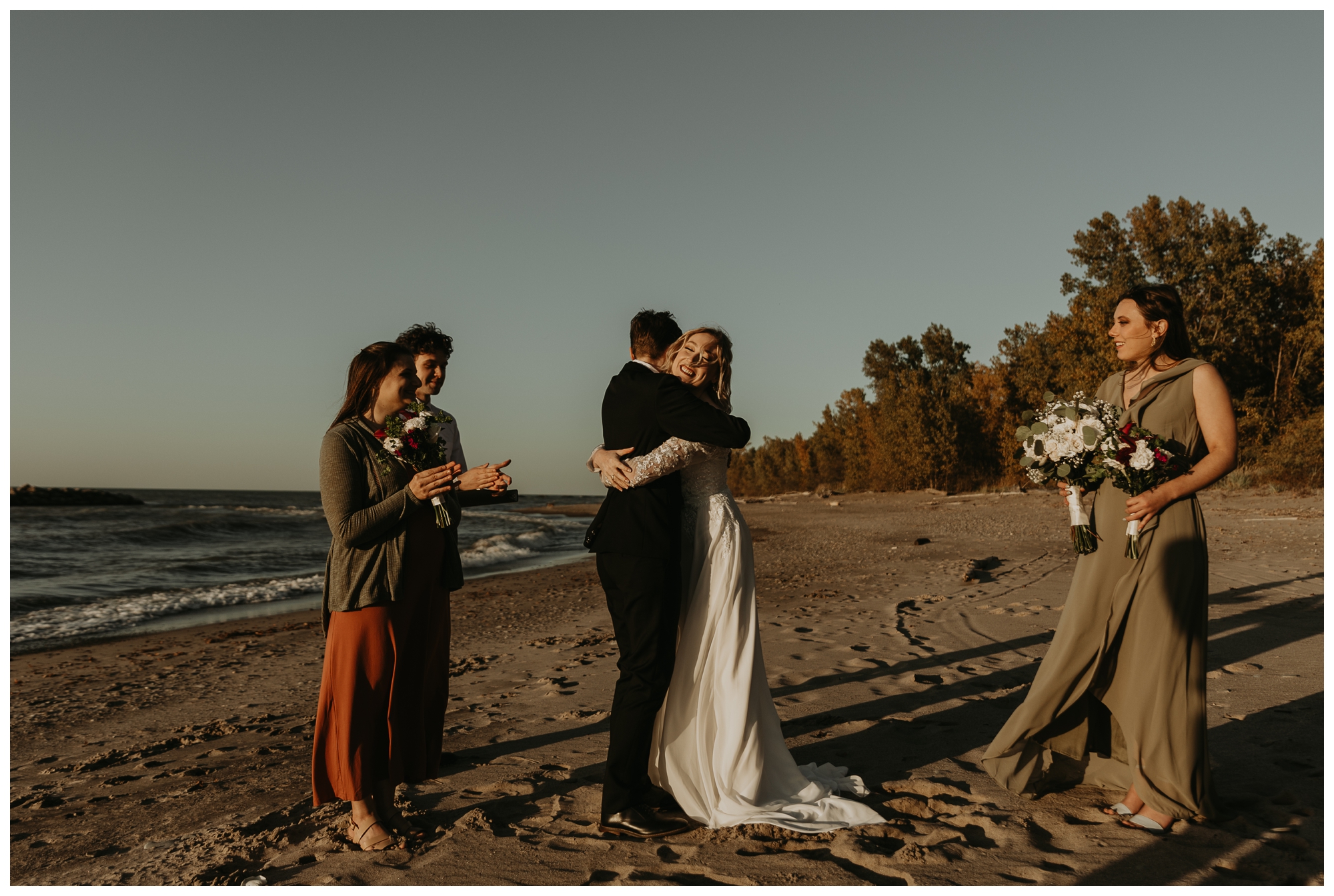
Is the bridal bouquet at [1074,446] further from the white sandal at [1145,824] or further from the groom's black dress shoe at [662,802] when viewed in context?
the groom's black dress shoe at [662,802]

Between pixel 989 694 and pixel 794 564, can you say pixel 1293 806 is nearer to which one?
pixel 989 694

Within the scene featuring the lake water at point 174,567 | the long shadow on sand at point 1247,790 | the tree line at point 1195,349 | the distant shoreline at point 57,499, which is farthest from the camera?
the distant shoreline at point 57,499

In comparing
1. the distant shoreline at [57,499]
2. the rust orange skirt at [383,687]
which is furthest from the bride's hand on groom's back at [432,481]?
the distant shoreline at [57,499]

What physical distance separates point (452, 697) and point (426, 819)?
2.38 metres

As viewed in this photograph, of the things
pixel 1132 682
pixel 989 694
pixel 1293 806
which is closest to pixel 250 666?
pixel 989 694

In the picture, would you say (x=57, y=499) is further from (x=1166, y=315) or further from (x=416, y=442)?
(x=1166, y=315)

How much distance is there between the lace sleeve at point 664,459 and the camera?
3141 mm

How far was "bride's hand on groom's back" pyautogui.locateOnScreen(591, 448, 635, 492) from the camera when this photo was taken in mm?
3152

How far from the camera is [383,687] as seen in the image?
3271 millimetres

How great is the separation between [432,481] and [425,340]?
1.58 m

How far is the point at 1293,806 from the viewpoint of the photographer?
3258 millimetres

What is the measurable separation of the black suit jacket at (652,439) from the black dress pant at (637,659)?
0.27ft

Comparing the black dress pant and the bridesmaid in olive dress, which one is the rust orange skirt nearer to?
the black dress pant

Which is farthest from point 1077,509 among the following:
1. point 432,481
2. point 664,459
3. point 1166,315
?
point 432,481
